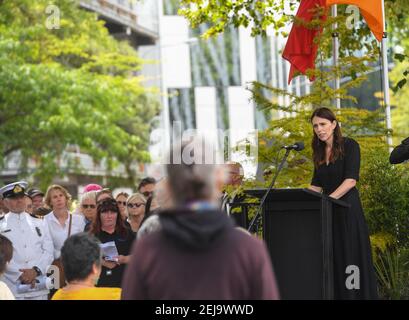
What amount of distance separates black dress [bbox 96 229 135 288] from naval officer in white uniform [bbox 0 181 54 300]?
577mm

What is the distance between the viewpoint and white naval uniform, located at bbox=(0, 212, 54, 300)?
36.8ft

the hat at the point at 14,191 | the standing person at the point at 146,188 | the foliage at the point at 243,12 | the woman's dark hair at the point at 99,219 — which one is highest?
the foliage at the point at 243,12

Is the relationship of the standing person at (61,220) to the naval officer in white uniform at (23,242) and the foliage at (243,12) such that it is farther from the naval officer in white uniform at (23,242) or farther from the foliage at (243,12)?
the foliage at (243,12)

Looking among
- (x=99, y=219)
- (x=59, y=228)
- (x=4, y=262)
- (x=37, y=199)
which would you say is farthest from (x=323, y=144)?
(x=37, y=199)

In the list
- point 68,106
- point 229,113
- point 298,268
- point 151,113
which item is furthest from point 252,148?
point 229,113

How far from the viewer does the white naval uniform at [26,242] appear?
11.2m

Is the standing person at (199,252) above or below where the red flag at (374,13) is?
below

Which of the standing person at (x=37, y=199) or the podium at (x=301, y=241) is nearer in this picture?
the podium at (x=301, y=241)

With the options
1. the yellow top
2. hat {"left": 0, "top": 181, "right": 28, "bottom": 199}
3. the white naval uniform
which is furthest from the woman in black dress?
hat {"left": 0, "top": 181, "right": 28, "bottom": 199}

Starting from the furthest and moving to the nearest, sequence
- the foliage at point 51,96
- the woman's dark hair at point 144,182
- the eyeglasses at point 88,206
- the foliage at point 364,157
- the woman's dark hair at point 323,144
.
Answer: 1. the foliage at point 51,96
2. the woman's dark hair at point 144,182
3. the eyeglasses at point 88,206
4. the foliage at point 364,157
5. the woman's dark hair at point 323,144

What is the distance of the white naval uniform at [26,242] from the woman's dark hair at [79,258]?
4.76m

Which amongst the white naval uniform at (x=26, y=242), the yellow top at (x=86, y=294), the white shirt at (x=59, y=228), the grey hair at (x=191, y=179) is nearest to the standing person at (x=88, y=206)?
the white shirt at (x=59, y=228)

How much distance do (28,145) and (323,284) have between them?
27.5 metres

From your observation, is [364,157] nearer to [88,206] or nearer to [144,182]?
[88,206]
